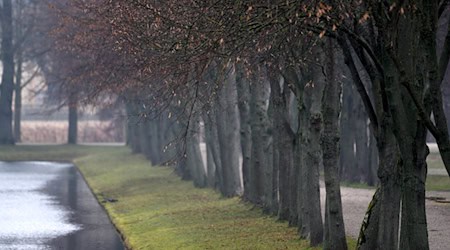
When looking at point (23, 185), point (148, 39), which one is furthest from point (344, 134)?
point (148, 39)

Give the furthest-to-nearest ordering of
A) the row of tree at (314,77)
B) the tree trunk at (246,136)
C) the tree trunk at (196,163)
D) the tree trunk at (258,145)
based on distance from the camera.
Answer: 1. the tree trunk at (196,163)
2. the tree trunk at (246,136)
3. the tree trunk at (258,145)
4. the row of tree at (314,77)

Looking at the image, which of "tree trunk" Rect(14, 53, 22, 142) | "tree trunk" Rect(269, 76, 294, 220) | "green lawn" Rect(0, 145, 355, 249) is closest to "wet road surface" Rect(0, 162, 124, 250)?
"green lawn" Rect(0, 145, 355, 249)

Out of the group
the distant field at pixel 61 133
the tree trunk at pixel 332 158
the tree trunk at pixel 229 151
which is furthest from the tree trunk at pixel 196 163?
the distant field at pixel 61 133

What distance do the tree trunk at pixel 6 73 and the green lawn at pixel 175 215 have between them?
75.5 ft

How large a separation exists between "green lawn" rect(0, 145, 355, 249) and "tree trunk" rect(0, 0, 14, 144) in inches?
906

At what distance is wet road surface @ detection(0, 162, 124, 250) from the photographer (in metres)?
28.6

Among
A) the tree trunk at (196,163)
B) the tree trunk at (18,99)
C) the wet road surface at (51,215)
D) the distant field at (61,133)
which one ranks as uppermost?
the tree trunk at (18,99)

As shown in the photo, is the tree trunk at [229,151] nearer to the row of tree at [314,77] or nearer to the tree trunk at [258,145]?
the row of tree at [314,77]

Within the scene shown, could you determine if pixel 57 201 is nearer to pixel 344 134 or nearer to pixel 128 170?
pixel 344 134

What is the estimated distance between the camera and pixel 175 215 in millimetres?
33156

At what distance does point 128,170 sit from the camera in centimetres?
5825

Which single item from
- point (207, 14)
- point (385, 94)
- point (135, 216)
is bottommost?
point (135, 216)

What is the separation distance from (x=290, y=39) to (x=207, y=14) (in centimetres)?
174

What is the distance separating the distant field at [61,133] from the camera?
328 feet
